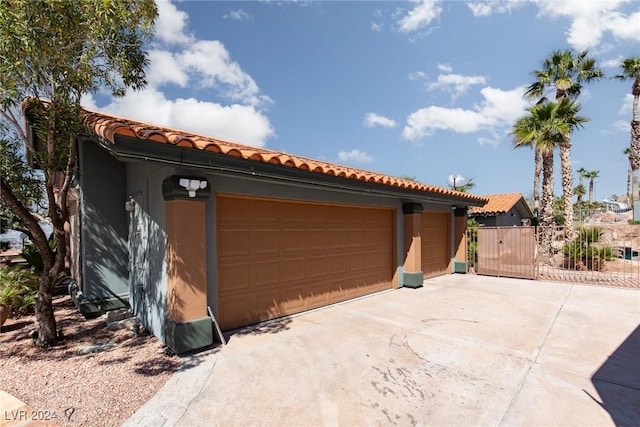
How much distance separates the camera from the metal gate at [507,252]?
11.6 meters

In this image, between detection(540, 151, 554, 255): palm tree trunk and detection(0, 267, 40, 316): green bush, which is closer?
detection(0, 267, 40, 316): green bush

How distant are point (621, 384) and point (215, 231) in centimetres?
610

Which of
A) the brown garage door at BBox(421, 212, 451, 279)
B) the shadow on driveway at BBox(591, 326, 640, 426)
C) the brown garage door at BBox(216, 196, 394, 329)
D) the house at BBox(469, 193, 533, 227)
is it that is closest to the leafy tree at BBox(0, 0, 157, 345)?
the brown garage door at BBox(216, 196, 394, 329)

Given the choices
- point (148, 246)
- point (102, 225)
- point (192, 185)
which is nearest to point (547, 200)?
point (192, 185)

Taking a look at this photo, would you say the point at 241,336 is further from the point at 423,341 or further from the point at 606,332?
the point at 606,332

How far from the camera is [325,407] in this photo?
3.32m

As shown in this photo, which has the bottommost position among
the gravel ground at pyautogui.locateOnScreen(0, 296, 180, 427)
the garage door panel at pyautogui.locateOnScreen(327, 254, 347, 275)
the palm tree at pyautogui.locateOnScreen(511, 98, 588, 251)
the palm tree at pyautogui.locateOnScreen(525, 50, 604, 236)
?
the gravel ground at pyautogui.locateOnScreen(0, 296, 180, 427)

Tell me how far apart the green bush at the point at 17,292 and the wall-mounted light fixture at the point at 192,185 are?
209 inches

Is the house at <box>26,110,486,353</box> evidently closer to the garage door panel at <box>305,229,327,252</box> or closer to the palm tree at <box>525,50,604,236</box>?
the garage door panel at <box>305,229,327,252</box>

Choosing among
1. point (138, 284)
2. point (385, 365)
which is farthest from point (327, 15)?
point (385, 365)

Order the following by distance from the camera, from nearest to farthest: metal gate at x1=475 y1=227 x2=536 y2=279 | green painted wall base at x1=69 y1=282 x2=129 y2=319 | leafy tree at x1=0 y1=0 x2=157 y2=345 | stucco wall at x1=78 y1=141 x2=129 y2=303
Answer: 1. leafy tree at x1=0 y1=0 x2=157 y2=345
2. green painted wall base at x1=69 y1=282 x2=129 y2=319
3. stucco wall at x1=78 y1=141 x2=129 y2=303
4. metal gate at x1=475 y1=227 x2=536 y2=279

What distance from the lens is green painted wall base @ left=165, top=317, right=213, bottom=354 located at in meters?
4.61

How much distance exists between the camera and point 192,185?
4.68m

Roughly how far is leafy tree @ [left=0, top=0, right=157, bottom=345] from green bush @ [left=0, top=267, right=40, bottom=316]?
8.57 feet
